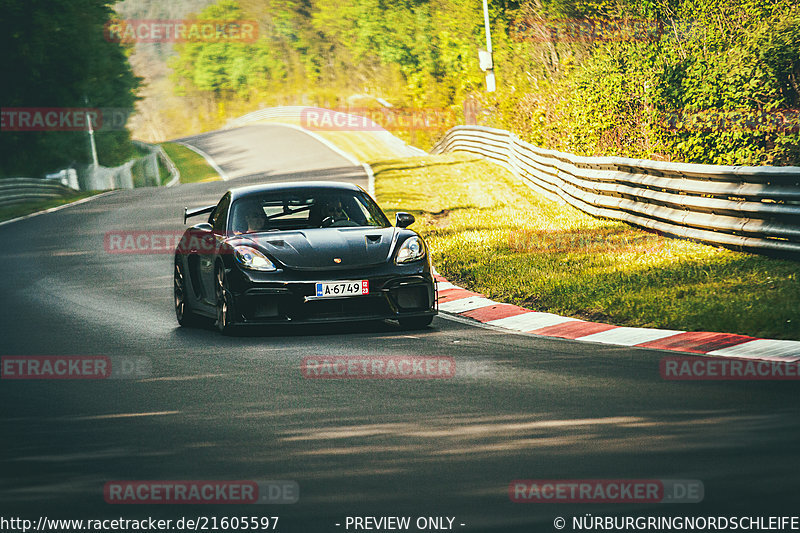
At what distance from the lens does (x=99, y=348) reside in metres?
9.73

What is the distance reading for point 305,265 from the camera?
9.56m

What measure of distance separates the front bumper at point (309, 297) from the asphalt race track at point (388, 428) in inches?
10.4

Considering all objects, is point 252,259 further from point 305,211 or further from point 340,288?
point 305,211

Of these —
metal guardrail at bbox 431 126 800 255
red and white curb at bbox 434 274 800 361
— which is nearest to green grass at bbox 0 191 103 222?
metal guardrail at bbox 431 126 800 255

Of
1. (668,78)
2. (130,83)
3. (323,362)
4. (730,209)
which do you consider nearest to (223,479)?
(323,362)

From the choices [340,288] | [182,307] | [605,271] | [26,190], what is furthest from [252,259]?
[26,190]

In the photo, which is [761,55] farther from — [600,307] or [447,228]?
[600,307]

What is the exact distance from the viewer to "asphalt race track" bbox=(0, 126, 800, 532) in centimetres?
484

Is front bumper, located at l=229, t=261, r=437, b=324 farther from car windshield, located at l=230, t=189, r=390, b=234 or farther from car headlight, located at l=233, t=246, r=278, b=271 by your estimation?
car windshield, located at l=230, t=189, r=390, b=234

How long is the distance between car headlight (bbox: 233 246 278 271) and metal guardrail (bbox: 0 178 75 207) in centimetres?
2394

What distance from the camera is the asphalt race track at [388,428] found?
4.84 metres

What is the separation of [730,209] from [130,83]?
7836 cm

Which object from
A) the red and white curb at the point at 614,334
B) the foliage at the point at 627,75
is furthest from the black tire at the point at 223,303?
the foliage at the point at 627,75

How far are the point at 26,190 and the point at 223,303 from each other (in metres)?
26.6
